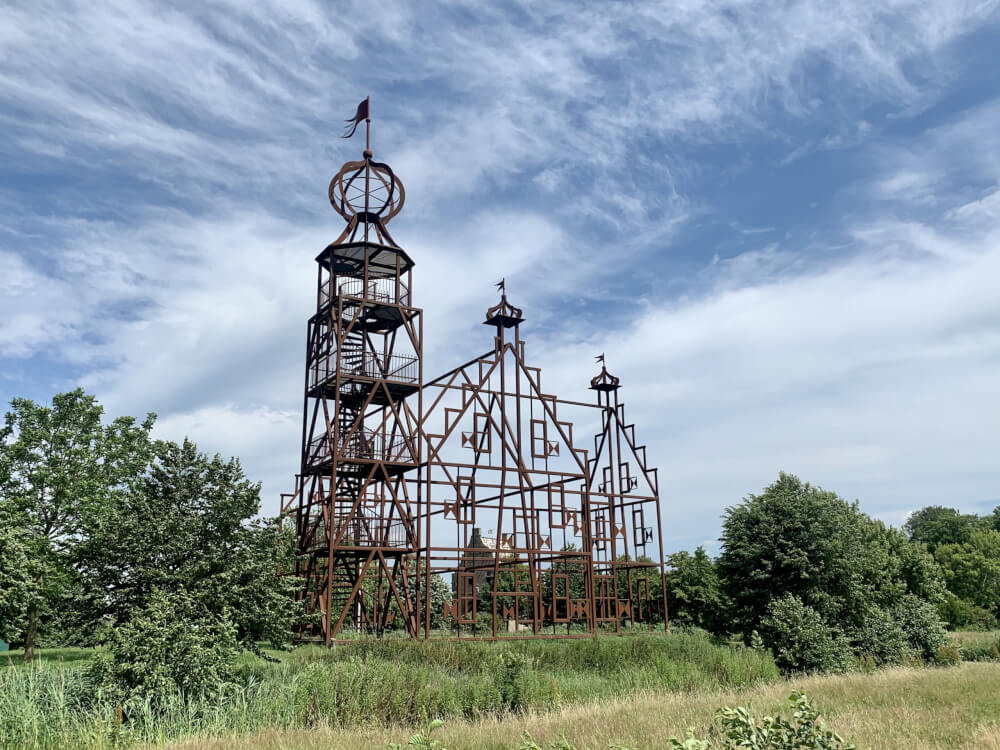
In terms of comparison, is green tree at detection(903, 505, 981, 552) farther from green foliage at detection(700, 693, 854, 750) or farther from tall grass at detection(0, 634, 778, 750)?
green foliage at detection(700, 693, 854, 750)

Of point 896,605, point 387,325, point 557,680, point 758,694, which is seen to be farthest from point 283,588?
point 896,605

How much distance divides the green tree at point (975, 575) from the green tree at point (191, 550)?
5864cm

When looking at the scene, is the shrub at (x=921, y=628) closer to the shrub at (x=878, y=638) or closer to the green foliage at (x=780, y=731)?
the shrub at (x=878, y=638)

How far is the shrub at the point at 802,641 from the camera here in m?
28.7

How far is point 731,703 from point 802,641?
10780mm

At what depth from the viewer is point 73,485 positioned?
35.3 meters

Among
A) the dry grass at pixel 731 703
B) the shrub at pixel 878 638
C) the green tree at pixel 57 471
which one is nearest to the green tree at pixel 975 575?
the shrub at pixel 878 638

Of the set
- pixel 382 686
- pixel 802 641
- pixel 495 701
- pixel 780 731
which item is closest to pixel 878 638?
pixel 802 641

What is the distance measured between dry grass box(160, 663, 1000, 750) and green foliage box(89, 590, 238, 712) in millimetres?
2384

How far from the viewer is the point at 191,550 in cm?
1877

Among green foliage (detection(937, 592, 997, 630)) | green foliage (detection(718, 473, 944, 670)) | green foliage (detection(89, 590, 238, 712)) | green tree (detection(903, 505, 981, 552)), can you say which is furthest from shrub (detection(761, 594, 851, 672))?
green tree (detection(903, 505, 981, 552))

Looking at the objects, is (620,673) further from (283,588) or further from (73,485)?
(73,485)

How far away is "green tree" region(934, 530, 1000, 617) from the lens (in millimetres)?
63125

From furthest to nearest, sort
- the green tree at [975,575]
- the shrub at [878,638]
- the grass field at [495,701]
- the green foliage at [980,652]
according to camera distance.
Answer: the green tree at [975,575] → the green foliage at [980,652] → the shrub at [878,638] → the grass field at [495,701]
